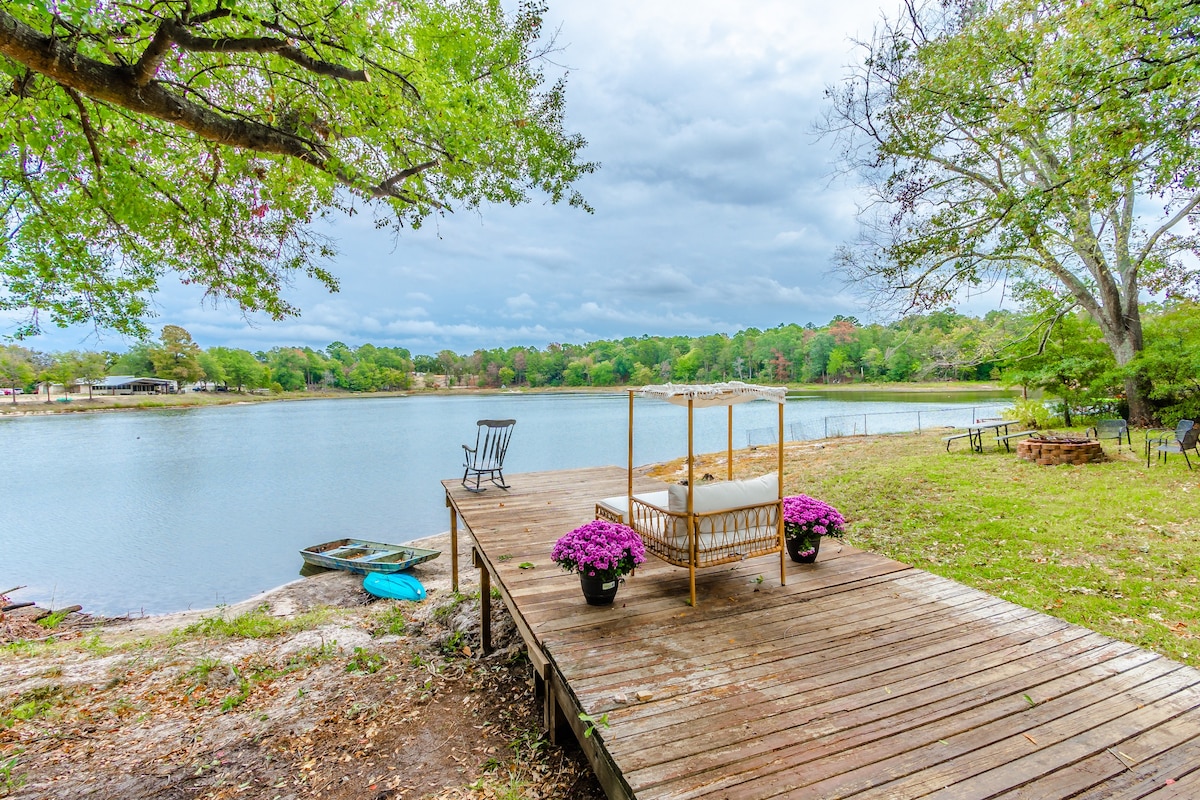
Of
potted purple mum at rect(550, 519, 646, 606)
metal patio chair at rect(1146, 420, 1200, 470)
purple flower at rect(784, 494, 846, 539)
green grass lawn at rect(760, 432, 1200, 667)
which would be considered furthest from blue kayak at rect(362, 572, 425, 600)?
metal patio chair at rect(1146, 420, 1200, 470)

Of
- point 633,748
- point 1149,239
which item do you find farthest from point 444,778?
point 1149,239

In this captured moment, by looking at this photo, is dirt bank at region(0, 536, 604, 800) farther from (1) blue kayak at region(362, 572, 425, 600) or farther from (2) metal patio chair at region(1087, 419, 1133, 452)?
(2) metal patio chair at region(1087, 419, 1133, 452)

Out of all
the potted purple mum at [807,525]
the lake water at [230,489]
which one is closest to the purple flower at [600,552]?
the potted purple mum at [807,525]

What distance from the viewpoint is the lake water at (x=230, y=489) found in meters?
10.8

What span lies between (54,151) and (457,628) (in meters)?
5.88

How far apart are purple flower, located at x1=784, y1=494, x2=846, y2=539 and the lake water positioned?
10.6 m

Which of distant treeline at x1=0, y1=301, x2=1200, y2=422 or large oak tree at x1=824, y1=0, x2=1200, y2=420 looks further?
distant treeline at x1=0, y1=301, x2=1200, y2=422

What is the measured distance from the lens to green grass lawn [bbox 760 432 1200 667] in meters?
4.24

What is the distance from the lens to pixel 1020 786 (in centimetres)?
190

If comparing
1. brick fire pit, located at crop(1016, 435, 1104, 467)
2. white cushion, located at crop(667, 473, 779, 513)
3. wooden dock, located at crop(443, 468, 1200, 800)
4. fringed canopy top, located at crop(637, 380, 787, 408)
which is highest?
fringed canopy top, located at crop(637, 380, 787, 408)

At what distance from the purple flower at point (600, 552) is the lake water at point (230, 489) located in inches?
374

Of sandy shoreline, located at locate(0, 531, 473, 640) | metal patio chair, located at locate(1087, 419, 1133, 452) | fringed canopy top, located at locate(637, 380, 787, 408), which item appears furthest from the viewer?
metal patio chair, located at locate(1087, 419, 1133, 452)

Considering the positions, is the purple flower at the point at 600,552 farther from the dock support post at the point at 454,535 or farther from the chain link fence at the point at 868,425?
the chain link fence at the point at 868,425

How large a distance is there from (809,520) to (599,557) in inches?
75.3
